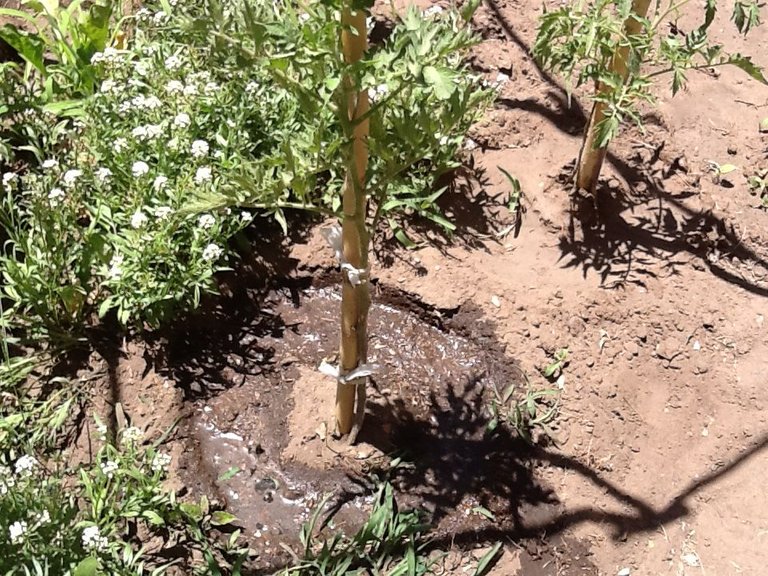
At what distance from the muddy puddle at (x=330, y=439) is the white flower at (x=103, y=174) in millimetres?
753

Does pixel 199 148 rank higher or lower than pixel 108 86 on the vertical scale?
lower

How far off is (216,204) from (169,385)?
1123 mm

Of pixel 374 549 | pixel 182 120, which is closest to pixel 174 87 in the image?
pixel 182 120

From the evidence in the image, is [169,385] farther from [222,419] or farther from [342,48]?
[342,48]

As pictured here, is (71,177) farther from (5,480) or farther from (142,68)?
(5,480)

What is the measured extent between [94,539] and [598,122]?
2.12 meters

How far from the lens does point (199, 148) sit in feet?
9.10

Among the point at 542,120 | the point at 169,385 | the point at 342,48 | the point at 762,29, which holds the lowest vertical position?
the point at 169,385

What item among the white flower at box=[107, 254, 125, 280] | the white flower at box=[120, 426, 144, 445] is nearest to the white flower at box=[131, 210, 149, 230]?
the white flower at box=[107, 254, 125, 280]

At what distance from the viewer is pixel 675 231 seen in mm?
3068

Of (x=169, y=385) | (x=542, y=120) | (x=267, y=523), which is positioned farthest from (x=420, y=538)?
(x=542, y=120)

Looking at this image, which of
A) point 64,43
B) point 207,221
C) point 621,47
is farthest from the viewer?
point 64,43

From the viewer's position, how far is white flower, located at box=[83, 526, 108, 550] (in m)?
2.17

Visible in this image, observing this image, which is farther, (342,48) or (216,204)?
(216,204)
